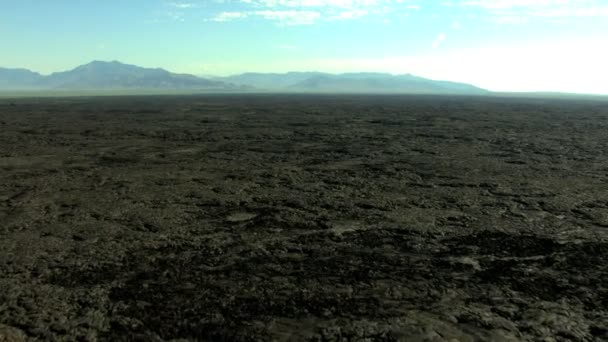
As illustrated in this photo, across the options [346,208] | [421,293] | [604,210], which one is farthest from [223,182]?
[604,210]

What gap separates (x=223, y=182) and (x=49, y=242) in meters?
4.61

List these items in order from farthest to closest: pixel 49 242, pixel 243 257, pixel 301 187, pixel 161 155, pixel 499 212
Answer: pixel 161 155 → pixel 301 187 → pixel 499 212 → pixel 49 242 → pixel 243 257

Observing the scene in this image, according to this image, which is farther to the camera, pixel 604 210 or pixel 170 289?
pixel 604 210

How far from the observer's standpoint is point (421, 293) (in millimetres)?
5336

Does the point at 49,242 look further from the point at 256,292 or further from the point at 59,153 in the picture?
the point at 59,153

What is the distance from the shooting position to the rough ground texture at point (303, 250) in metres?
4.65

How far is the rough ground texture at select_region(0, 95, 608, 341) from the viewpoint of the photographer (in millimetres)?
4648

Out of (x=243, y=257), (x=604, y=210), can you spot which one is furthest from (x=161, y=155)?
(x=604, y=210)

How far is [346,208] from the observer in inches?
346

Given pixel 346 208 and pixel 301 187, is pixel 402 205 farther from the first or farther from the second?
pixel 301 187

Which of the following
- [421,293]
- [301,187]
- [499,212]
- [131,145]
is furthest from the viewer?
[131,145]

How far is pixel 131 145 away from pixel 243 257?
1253 cm

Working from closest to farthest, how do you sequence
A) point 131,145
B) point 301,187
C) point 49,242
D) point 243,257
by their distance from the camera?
point 243,257 → point 49,242 → point 301,187 → point 131,145

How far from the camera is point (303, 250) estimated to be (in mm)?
6699
